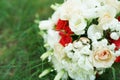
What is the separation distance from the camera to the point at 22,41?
329 cm

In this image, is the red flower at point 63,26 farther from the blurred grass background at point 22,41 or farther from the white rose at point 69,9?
the blurred grass background at point 22,41

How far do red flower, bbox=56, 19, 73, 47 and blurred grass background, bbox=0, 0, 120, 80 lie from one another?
24 cm

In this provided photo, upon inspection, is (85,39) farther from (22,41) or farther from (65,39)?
(22,41)

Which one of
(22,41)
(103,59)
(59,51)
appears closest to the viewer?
(103,59)

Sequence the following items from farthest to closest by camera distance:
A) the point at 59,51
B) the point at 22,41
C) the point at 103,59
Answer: the point at 22,41
the point at 59,51
the point at 103,59

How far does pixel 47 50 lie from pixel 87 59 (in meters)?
0.38

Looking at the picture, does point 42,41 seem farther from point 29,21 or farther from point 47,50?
point 29,21

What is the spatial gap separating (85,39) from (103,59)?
158 mm

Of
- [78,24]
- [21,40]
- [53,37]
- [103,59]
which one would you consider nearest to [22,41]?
[21,40]

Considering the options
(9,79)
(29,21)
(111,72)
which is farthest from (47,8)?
(111,72)

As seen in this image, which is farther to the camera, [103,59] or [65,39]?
[65,39]

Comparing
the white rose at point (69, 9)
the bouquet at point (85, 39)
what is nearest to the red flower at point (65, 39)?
the bouquet at point (85, 39)

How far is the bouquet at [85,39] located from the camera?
2410 millimetres

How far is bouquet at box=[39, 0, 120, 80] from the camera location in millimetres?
2410
